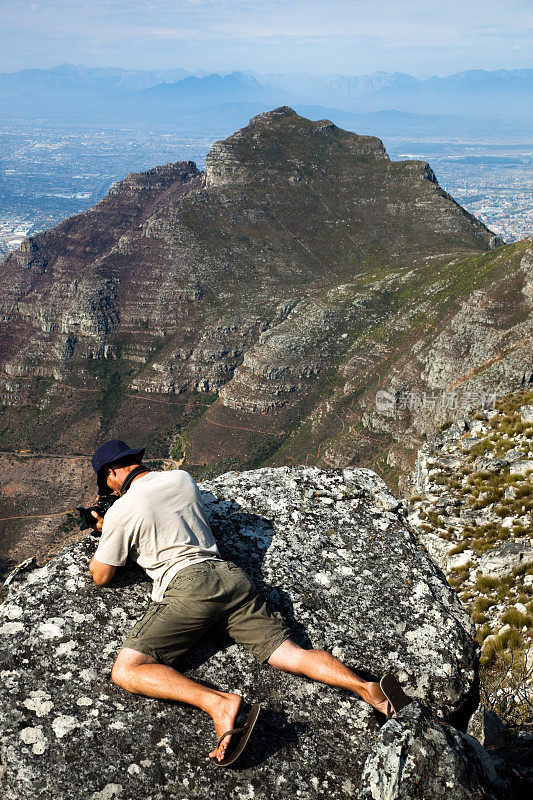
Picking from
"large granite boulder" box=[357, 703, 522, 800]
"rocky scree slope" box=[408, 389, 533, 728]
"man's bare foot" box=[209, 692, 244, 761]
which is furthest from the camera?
"rocky scree slope" box=[408, 389, 533, 728]

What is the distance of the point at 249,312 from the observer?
153000mm

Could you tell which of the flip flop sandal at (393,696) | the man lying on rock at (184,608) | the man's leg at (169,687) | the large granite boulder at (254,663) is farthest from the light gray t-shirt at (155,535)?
the flip flop sandal at (393,696)

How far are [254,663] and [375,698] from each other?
50.2 inches

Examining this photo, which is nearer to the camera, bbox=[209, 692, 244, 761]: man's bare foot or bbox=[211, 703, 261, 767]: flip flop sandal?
bbox=[211, 703, 261, 767]: flip flop sandal

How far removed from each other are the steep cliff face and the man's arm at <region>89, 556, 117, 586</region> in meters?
94.6

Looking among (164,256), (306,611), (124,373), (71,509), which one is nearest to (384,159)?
(164,256)

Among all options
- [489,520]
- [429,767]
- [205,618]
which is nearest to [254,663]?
[205,618]

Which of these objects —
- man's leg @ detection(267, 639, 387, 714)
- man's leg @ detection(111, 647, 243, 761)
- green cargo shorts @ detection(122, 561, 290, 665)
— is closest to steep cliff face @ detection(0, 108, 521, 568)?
green cargo shorts @ detection(122, 561, 290, 665)

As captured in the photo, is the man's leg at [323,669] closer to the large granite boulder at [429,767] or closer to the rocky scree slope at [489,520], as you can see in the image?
the large granite boulder at [429,767]

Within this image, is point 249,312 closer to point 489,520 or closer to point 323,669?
point 489,520

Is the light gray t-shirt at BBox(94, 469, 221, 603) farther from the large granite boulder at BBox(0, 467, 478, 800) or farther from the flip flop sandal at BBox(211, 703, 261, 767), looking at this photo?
the flip flop sandal at BBox(211, 703, 261, 767)

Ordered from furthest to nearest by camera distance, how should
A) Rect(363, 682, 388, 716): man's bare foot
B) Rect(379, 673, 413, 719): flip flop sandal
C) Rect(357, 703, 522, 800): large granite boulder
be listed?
Rect(363, 682, 388, 716): man's bare foot
Rect(379, 673, 413, 719): flip flop sandal
Rect(357, 703, 522, 800): large granite boulder

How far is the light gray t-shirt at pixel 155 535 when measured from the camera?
20.8 feet

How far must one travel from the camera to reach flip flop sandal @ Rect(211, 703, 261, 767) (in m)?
4.77
